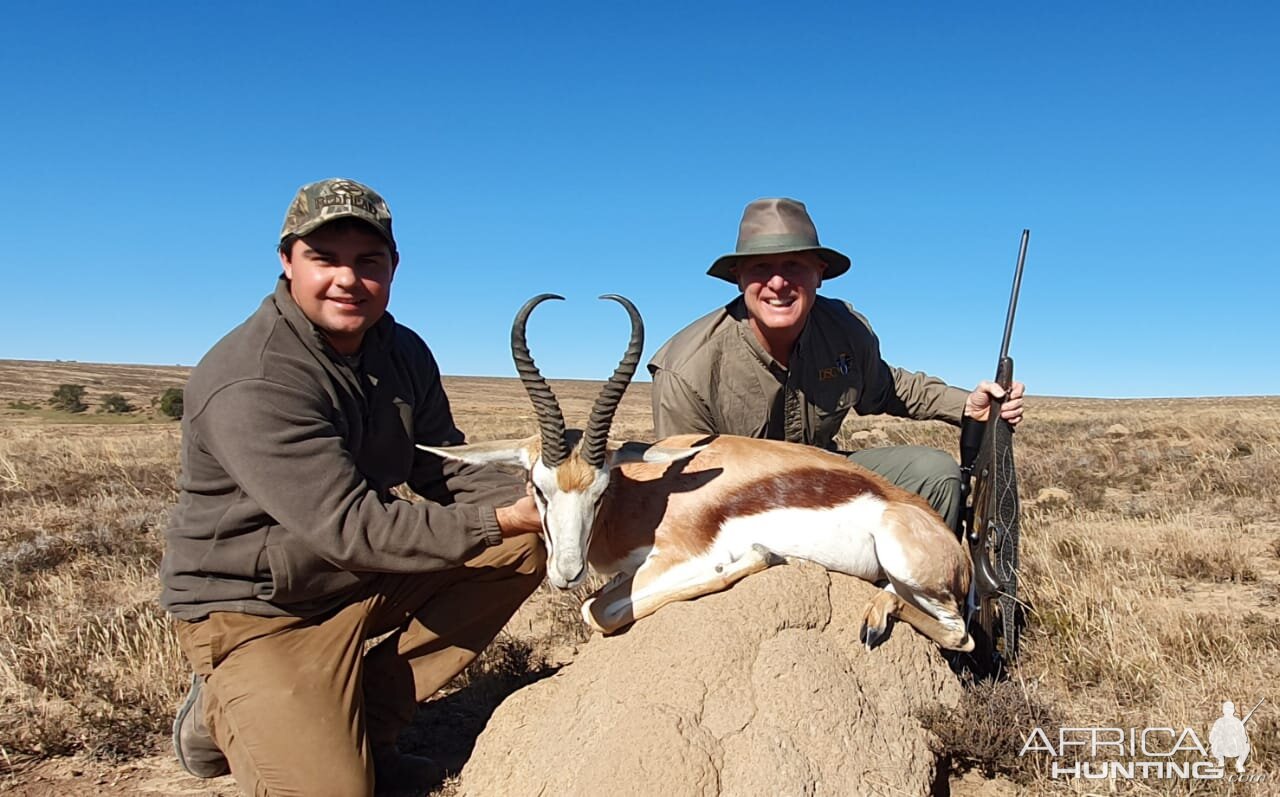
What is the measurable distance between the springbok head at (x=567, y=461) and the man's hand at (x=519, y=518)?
56 millimetres

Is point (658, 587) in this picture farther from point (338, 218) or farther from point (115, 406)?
point (115, 406)

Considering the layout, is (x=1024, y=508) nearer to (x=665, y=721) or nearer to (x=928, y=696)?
(x=928, y=696)

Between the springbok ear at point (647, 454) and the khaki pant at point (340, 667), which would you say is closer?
the khaki pant at point (340, 667)

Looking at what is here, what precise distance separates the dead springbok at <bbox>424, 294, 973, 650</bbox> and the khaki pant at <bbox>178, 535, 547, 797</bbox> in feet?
1.68

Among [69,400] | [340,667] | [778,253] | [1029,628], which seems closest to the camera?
[340,667]

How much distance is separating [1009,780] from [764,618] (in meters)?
1.38

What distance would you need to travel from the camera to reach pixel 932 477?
18.6ft

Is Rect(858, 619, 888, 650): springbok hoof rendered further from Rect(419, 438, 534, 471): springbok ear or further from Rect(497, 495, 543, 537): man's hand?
Rect(419, 438, 534, 471): springbok ear

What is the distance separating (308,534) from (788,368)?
128 inches

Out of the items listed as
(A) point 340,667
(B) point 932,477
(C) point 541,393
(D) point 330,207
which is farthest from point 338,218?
(B) point 932,477

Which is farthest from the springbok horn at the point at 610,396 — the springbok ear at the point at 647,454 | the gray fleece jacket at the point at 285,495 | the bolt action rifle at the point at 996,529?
the bolt action rifle at the point at 996,529

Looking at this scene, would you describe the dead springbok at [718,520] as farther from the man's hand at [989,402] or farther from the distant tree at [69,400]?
the distant tree at [69,400]

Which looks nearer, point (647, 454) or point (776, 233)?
point (647, 454)

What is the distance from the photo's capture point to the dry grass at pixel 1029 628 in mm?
4676
